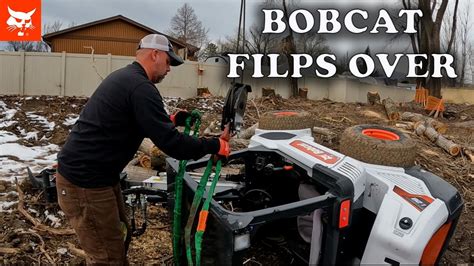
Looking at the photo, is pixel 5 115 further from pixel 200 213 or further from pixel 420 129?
pixel 200 213

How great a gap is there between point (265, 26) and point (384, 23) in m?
6.45

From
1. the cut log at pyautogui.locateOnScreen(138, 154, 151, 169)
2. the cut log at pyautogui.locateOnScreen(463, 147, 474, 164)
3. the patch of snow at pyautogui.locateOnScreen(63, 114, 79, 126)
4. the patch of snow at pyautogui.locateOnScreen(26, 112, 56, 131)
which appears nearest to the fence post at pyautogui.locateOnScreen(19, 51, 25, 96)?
the patch of snow at pyautogui.locateOnScreen(26, 112, 56, 131)

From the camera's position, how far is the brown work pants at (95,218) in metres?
2.67

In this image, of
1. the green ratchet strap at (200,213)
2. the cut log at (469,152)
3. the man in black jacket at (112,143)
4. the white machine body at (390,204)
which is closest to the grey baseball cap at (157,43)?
the man in black jacket at (112,143)

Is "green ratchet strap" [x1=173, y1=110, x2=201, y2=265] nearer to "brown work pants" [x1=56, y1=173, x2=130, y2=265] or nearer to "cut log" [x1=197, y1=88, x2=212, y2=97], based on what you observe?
"brown work pants" [x1=56, y1=173, x2=130, y2=265]

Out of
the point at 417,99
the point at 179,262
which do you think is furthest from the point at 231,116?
the point at 417,99

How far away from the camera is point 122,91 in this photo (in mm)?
2535

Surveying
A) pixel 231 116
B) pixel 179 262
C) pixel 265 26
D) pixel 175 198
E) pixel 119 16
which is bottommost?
pixel 179 262

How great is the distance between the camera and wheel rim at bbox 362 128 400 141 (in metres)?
3.49

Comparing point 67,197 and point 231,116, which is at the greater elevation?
point 231,116

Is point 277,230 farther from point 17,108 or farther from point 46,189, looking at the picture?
point 17,108

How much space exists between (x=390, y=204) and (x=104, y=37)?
26.4 m

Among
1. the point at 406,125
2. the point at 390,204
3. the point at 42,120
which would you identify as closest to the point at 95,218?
the point at 390,204

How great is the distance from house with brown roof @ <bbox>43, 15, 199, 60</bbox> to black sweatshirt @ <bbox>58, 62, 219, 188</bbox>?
24.1 meters
